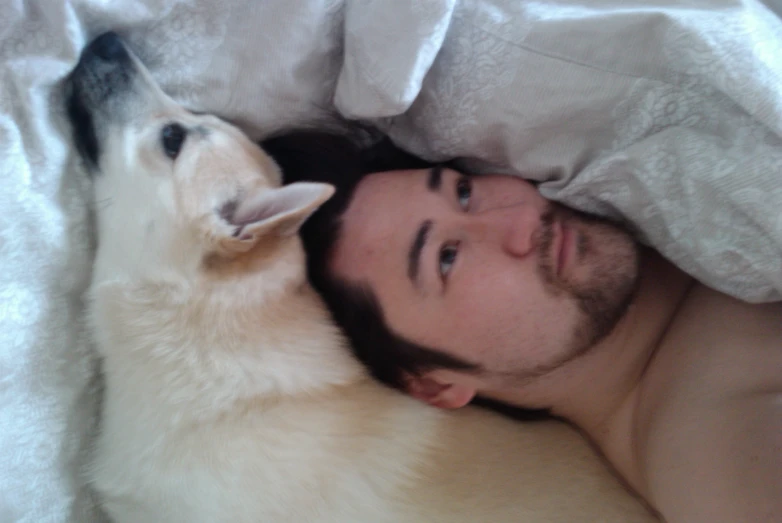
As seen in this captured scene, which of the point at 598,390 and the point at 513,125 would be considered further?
the point at 598,390

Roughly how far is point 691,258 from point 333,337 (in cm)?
71

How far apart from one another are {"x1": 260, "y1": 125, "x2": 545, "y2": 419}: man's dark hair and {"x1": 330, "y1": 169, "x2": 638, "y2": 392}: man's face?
0.03 metres

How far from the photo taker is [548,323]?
115 centimetres

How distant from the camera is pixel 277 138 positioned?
136cm

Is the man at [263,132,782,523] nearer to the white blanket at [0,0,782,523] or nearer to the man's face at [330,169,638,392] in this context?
the man's face at [330,169,638,392]

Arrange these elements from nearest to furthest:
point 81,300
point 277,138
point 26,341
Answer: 1. point 26,341
2. point 81,300
3. point 277,138

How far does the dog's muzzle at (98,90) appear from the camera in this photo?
1.15 metres

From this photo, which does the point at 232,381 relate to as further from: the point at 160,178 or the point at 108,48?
the point at 108,48

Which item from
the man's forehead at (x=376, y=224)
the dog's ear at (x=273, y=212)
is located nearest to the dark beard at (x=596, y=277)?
the man's forehead at (x=376, y=224)

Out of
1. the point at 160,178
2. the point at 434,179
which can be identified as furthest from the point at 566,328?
the point at 160,178

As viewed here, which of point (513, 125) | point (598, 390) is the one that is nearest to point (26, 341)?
point (513, 125)

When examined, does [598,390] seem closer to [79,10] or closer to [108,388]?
[108,388]

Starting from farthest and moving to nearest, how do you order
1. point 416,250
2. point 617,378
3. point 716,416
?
point 617,378 < point 416,250 < point 716,416

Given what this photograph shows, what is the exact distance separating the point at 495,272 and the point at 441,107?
1.19 ft
